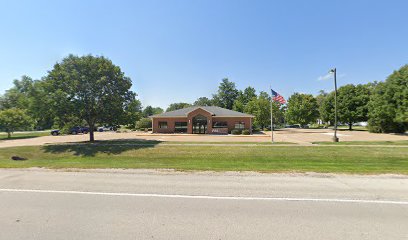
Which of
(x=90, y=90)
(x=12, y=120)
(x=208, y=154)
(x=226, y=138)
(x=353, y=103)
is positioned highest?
(x=353, y=103)

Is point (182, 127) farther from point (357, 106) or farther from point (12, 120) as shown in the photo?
point (357, 106)

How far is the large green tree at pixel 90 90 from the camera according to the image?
909 inches

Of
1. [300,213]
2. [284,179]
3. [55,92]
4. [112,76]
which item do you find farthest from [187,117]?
[300,213]

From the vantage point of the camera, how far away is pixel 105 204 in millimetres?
5742

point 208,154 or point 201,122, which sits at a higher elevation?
point 201,122

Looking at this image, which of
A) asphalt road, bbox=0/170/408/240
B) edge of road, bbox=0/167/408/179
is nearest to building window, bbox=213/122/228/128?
edge of road, bbox=0/167/408/179

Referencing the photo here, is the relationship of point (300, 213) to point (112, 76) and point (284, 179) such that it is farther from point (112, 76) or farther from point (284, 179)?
point (112, 76)

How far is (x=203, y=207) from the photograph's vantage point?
552 cm

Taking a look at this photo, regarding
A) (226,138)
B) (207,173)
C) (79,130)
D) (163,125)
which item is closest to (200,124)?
(163,125)

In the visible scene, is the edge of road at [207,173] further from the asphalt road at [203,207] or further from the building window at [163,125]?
the building window at [163,125]

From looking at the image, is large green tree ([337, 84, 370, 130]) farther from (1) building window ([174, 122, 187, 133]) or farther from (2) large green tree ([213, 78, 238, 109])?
(2) large green tree ([213, 78, 238, 109])

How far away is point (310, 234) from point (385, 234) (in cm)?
139

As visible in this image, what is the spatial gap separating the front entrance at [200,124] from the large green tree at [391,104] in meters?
28.5

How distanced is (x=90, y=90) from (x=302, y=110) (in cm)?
5638
